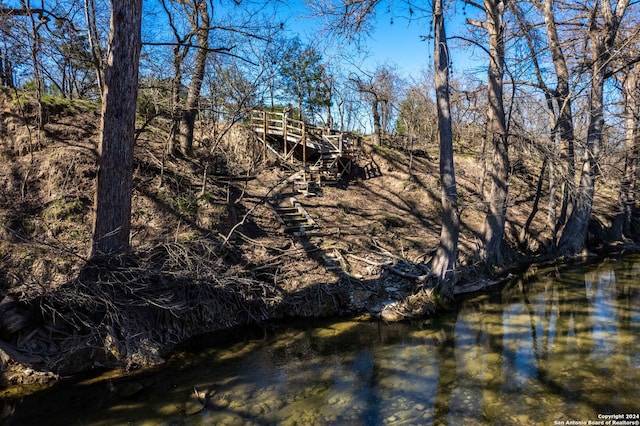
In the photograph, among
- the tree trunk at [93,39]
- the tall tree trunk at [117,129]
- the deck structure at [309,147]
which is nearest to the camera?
the tall tree trunk at [117,129]

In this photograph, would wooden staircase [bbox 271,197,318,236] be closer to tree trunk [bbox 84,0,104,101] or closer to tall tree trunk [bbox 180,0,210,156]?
tall tree trunk [bbox 180,0,210,156]

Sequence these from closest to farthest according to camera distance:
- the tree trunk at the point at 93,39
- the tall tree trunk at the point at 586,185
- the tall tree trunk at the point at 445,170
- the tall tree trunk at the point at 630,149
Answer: the tree trunk at the point at 93,39
the tall tree trunk at the point at 445,170
the tall tree trunk at the point at 586,185
the tall tree trunk at the point at 630,149

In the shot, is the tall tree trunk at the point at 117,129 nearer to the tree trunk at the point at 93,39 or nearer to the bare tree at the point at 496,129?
the tree trunk at the point at 93,39

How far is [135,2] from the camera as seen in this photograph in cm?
714

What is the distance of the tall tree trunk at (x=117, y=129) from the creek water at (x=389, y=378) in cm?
251

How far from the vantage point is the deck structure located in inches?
702

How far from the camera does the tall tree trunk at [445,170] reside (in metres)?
10.0

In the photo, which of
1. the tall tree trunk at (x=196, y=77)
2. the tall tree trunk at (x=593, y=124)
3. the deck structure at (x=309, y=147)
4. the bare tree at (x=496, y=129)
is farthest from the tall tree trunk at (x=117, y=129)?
the tall tree trunk at (x=593, y=124)

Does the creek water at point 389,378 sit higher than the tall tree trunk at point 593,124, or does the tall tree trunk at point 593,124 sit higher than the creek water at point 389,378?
the tall tree trunk at point 593,124

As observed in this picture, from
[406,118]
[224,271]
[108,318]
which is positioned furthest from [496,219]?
[406,118]

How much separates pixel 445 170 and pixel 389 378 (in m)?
5.65

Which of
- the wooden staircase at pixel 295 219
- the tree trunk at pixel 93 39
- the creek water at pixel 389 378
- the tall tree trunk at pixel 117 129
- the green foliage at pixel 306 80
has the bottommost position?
the creek water at pixel 389 378

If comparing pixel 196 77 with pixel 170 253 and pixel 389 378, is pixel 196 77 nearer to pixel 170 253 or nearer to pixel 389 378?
pixel 170 253

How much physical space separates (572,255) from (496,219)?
492cm
